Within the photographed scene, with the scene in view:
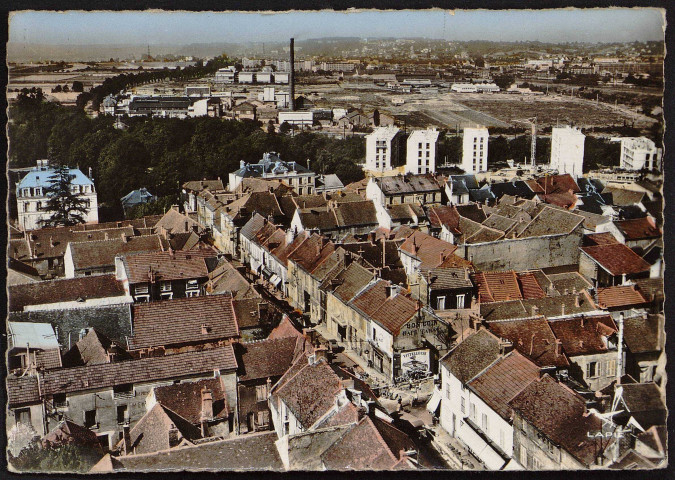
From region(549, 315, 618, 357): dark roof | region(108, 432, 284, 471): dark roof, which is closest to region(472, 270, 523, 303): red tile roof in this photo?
region(549, 315, 618, 357): dark roof

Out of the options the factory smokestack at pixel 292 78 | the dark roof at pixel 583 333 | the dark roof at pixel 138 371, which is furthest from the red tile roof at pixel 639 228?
the dark roof at pixel 138 371

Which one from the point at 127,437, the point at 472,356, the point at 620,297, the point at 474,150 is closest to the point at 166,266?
the point at 127,437

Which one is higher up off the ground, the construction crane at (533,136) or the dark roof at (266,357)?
the construction crane at (533,136)

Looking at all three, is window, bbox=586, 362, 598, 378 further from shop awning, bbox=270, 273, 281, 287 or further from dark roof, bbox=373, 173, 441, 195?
dark roof, bbox=373, 173, 441, 195

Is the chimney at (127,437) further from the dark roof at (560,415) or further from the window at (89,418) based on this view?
the dark roof at (560,415)

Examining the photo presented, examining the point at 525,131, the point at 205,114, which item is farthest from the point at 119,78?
the point at 525,131

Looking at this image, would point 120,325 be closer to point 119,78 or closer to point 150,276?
point 150,276
